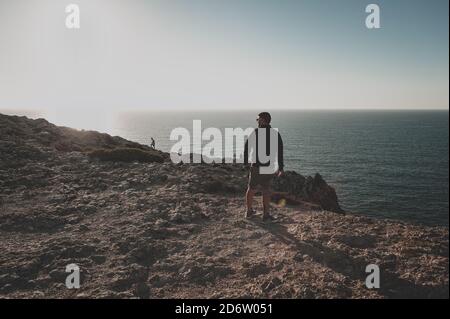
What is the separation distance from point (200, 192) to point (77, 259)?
7498 mm

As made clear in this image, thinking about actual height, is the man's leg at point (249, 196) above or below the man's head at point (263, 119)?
below

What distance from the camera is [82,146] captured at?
2934 cm

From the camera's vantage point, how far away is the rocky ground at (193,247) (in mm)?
7578

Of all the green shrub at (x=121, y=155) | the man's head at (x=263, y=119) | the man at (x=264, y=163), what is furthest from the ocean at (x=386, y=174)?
the man's head at (x=263, y=119)

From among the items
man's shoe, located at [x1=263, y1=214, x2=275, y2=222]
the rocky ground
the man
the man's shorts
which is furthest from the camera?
man's shoe, located at [x1=263, y1=214, x2=275, y2=222]

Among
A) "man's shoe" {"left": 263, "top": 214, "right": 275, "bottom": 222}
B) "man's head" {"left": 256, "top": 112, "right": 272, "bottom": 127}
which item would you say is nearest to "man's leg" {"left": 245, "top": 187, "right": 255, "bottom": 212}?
"man's shoe" {"left": 263, "top": 214, "right": 275, "bottom": 222}

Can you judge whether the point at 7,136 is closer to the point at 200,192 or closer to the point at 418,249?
the point at 200,192

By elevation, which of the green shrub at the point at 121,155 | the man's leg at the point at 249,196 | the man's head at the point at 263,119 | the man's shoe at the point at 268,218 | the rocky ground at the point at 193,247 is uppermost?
the man's head at the point at 263,119

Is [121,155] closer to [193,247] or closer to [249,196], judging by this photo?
[249,196]

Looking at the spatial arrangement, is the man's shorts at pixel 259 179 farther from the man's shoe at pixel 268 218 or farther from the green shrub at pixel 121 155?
the green shrub at pixel 121 155

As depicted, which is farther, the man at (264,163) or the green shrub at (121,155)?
the green shrub at (121,155)

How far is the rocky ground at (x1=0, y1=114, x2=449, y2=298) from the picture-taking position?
24.9 ft

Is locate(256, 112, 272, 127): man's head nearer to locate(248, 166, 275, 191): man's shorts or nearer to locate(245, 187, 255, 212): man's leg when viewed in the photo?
locate(248, 166, 275, 191): man's shorts
